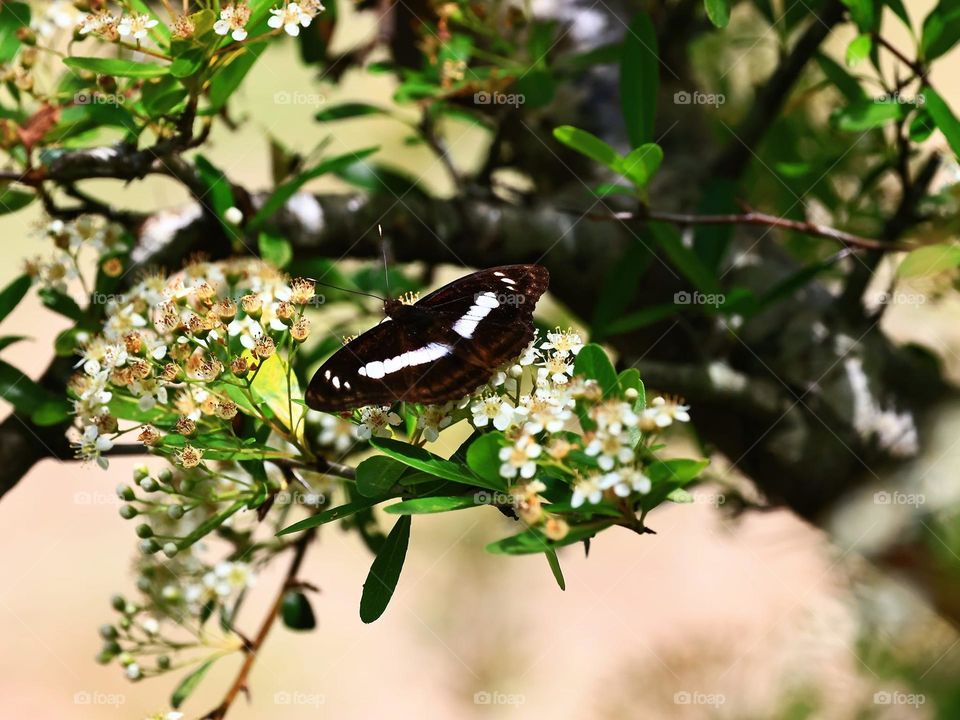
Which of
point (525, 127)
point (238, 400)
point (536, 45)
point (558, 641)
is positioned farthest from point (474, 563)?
point (238, 400)

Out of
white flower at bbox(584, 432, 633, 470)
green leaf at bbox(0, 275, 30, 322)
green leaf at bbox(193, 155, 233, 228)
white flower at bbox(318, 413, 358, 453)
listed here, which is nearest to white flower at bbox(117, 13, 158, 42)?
green leaf at bbox(193, 155, 233, 228)

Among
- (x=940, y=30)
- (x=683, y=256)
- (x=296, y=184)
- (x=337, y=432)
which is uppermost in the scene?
(x=940, y=30)

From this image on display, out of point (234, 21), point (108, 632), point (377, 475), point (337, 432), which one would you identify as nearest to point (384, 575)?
point (377, 475)

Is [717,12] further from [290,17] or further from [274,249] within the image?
[274,249]

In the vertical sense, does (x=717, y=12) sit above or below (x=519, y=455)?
above

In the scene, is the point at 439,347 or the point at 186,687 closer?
the point at 439,347

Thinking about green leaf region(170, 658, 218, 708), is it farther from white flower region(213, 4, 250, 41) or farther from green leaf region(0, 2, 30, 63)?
green leaf region(0, 2, 30, 63)

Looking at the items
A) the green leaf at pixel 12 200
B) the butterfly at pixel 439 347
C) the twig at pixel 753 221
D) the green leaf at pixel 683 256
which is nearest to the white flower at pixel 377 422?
the butterfly at pixel 439 347
